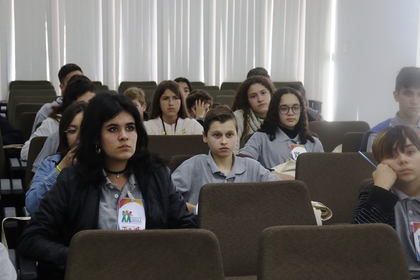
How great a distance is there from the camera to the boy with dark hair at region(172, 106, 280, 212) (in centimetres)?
391

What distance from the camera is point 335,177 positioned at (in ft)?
13.6

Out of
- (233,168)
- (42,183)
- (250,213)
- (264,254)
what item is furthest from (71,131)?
(264,254)

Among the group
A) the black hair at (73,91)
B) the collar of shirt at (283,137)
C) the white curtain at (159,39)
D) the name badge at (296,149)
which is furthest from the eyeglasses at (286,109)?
the white curtain at (159,39)

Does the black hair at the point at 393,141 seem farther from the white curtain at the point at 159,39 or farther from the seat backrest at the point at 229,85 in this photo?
the white curtain at the point at 159,39

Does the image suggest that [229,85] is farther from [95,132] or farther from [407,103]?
[95,132]

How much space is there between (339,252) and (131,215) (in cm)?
92

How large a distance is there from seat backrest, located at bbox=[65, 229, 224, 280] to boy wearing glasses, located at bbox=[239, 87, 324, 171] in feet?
8.43

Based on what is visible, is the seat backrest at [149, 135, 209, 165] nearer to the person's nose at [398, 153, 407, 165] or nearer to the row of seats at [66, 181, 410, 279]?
the person's nose at [398, 153, 407, 165]

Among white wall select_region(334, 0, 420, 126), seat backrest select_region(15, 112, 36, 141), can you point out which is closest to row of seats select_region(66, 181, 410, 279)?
seat backrest select_region(15, 112, 36, 141)

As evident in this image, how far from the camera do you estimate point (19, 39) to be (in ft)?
34.1

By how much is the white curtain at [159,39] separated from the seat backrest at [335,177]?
700 cm

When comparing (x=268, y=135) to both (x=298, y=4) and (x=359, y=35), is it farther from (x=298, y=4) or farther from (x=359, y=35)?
(x=298, y=4)

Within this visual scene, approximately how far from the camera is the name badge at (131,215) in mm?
2947

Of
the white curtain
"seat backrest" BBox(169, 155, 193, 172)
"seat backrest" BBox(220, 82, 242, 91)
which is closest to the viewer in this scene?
"seat backrest" BBox(169, 155, 193, 172)
